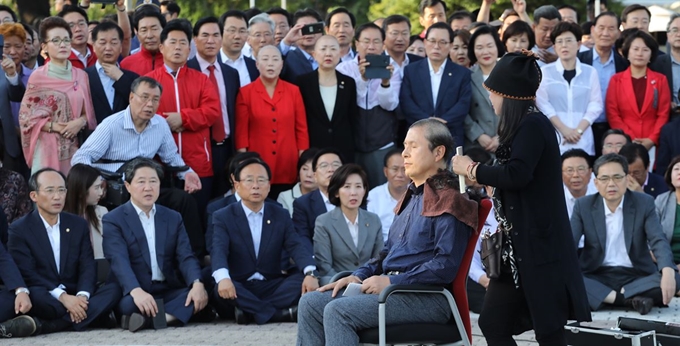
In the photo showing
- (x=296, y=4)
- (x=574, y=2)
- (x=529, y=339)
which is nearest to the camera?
(x=529, y=339)

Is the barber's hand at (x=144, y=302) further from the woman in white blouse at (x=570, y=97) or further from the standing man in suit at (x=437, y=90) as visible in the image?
the woman in white blouse at (x=570, y=97)

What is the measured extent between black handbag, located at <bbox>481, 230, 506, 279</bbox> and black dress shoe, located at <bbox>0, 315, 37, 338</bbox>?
3.52 metres

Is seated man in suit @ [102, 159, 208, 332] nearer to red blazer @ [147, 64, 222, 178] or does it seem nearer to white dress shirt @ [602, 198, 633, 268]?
red blazer @ [147, 64, 222, 178]

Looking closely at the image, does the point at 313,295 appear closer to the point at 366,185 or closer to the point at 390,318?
the point at 390,318

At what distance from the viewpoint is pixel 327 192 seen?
28.0 ft

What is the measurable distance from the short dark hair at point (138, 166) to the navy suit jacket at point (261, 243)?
0.52m

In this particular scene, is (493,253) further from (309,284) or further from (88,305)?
(88,305)

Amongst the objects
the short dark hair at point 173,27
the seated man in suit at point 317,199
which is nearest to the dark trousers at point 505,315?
the seated man in suit at point 317,199

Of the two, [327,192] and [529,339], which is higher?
[327,192]

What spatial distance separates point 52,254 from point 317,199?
204 centimetres

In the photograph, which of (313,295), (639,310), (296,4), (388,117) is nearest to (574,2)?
(296,4)

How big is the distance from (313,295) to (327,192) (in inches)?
128

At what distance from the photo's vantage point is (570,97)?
958 centimetres


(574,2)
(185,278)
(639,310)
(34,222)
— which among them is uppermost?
(574,2)
